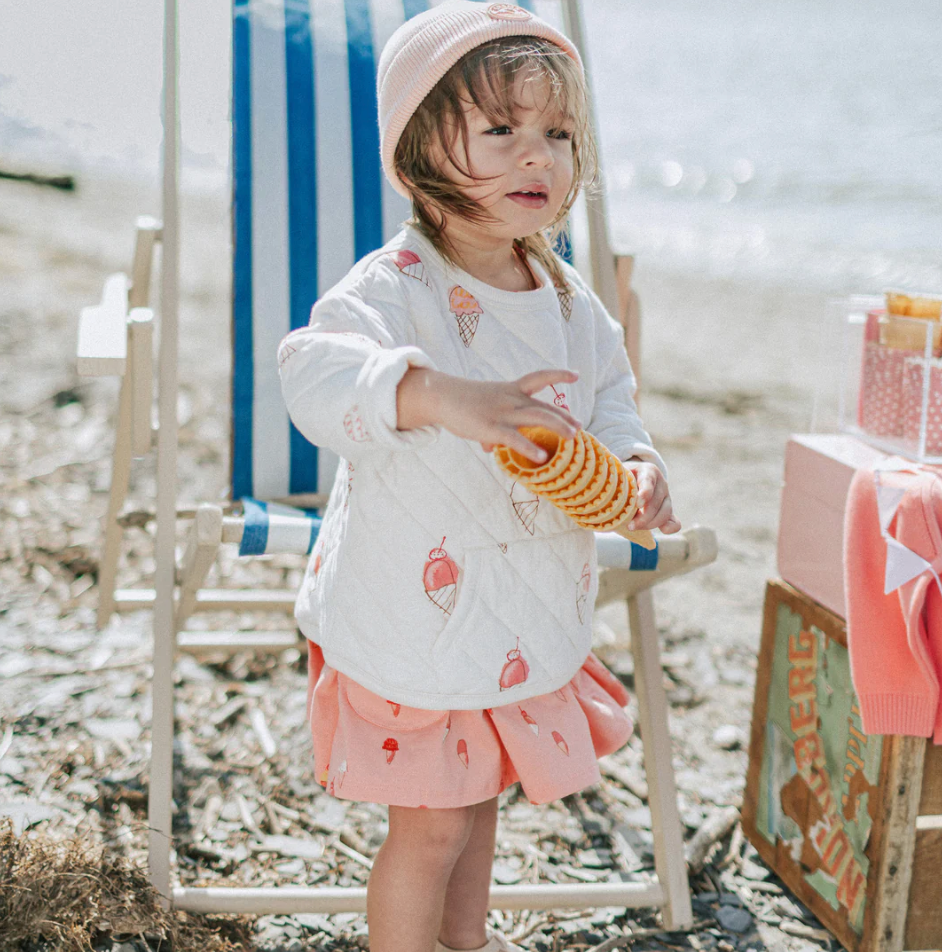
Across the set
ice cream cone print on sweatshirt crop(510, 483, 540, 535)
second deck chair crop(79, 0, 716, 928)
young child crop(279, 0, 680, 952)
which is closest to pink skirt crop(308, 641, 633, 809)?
young child crop(279, 0, 680, 952)

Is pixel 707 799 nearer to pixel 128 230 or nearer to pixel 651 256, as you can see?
pixel 128 230

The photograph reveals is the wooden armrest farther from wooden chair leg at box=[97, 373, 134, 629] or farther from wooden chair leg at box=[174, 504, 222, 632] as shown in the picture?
wooden chair leg at box=[174, 504, 222, 632]

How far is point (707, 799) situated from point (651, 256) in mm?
7753

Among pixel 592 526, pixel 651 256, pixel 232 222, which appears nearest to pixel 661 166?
pixel 651 256

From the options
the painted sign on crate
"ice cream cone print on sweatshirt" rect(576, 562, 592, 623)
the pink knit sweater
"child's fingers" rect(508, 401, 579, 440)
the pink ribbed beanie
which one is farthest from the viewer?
the painted sign on crate

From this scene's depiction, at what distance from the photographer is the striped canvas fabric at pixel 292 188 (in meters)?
2.01

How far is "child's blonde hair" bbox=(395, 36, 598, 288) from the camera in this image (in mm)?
1194

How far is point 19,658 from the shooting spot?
2365 millimetres

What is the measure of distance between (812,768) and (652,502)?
28.7 inches

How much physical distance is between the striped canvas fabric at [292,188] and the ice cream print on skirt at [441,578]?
32.9 inches

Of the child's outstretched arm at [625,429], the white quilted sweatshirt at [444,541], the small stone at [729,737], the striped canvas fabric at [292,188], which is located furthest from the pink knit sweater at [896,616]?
the striped canvas fabric at [292,188]

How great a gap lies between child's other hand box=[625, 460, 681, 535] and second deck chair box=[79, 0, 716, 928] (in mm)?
331

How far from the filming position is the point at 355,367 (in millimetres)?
1050

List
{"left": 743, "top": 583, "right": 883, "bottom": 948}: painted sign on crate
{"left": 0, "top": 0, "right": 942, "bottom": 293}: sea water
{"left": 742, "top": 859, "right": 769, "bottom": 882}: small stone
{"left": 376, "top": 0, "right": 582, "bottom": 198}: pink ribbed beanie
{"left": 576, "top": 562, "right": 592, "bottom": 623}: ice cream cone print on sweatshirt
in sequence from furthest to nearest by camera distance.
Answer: {"left": 0, "top": 0, "right": 942, "bottom": 293}: sea water < {"left": 742, "top": 859, "right": 769, "bottom": 882}: small stone < {"left": 743, "top": 583, "right": 883, "bottom": 948}: painted sign on crate < {"left": 576, "top": 562, "right": 592, "bottom": 623}: ice cream cone print on sweatshirt < {"left": 376, "top": 0, "right": 582, "bottom": 198}: pink ribbed beanie
